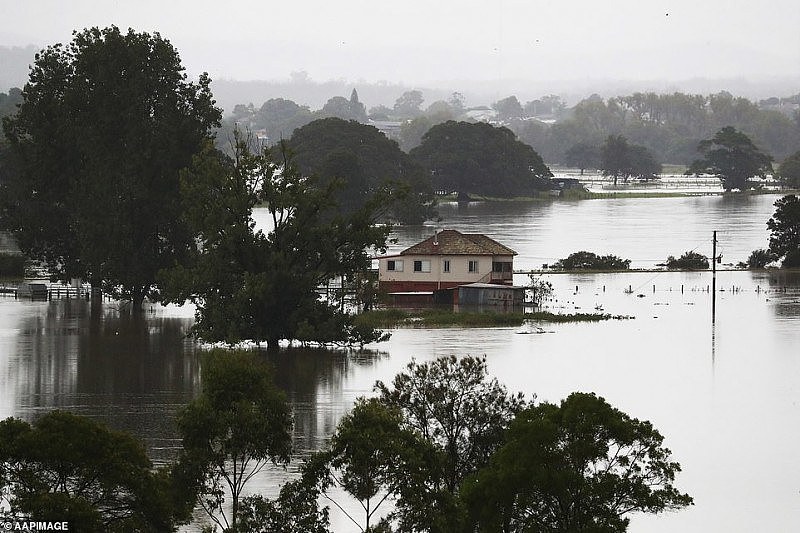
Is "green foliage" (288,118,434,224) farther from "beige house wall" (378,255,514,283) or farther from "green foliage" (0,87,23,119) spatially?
"green foliage" (0,87,23,119)

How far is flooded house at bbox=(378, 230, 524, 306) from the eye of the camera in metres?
54.8

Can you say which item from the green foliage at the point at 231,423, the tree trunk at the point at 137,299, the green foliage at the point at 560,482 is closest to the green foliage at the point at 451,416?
the green foliage at the point at 560,482

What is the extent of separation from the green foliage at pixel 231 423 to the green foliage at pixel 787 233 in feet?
173

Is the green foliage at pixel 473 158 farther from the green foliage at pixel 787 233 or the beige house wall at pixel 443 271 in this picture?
the beige house wall at pixel 443 271

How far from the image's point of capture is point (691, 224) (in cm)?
10419

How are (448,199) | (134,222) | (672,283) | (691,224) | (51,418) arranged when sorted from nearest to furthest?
1. (51,418)
2. (134,222)
3. (672,283)
4. (691,224)
5. (448,199)

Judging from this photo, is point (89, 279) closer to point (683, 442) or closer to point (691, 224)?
point (683, 442)

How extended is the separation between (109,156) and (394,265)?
12043 millimetres

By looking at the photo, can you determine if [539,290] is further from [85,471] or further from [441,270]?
[85,471]

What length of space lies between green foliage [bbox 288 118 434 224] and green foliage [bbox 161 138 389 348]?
49.8 m

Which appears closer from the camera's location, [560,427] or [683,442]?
[560,427]

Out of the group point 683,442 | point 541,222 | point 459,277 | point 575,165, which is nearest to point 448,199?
point 541,222

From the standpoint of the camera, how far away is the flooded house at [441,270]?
180 feet

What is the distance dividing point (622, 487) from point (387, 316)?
102 feet
